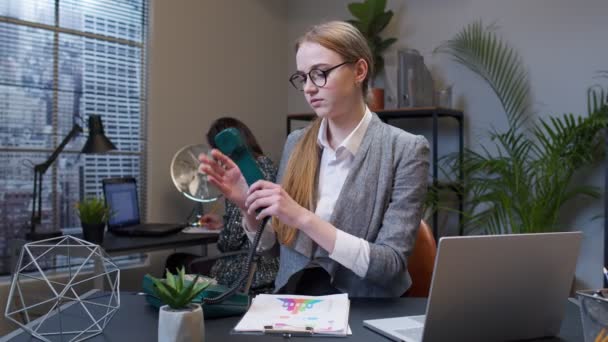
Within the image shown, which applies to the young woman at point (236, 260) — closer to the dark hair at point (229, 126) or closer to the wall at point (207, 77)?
the dark hair at point (229, 126)

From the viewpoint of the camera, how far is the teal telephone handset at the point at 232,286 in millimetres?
1164

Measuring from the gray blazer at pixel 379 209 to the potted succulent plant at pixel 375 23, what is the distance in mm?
2387

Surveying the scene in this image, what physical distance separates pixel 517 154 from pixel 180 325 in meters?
3.01

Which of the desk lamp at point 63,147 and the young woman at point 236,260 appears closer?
the young woman at point 236,260

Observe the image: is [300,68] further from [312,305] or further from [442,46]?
[442,46]

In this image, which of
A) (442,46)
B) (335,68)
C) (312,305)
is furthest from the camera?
(442,46)

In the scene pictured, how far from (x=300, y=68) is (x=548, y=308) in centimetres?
80

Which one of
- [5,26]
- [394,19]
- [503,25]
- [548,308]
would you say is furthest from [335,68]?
[394,19]

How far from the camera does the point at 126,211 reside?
3492mm

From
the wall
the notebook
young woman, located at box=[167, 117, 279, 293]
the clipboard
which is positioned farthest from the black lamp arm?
the clipboard

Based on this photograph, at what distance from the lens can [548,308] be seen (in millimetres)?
1086

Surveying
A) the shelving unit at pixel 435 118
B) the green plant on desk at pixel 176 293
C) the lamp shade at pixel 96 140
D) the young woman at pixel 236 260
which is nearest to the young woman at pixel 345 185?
the green plant on desk at pixel 176 293

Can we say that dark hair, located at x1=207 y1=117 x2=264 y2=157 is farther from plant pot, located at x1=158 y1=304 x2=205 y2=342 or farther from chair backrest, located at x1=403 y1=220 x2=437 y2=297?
plant pot, located at x1=158 y1=304 x2=205 y2=342

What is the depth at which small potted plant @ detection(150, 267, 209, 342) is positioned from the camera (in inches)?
37.2
